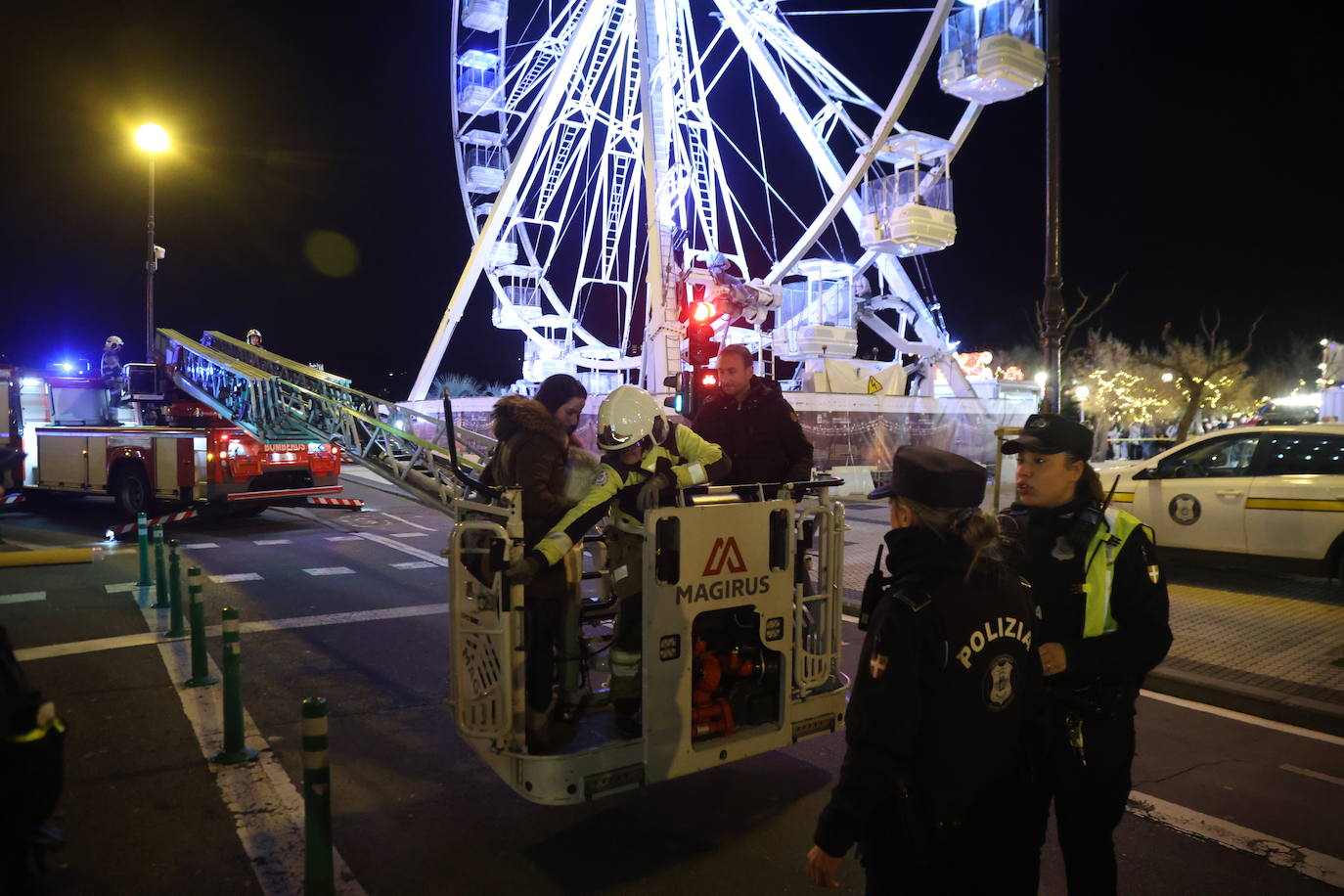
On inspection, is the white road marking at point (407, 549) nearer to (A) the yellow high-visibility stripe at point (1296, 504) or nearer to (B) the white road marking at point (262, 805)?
(B) the white road marking at point (262, 805)

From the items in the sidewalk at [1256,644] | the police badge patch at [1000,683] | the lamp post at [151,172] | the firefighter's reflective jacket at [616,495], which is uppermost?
the lamp post at [151,172]

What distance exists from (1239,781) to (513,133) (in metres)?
33.2

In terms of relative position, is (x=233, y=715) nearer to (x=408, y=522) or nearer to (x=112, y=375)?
(x=408, y=522)

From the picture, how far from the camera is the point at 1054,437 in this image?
2838mm

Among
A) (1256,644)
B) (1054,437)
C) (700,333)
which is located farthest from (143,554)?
(1256,644)

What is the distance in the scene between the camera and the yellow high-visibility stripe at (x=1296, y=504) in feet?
27.1

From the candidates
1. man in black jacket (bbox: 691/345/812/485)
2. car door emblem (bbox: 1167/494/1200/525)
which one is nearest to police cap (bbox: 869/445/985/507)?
man in black jacket (bbox: 691/345/812/485)

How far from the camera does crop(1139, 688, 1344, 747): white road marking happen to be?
534 centimetres

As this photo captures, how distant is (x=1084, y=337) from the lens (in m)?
65.2

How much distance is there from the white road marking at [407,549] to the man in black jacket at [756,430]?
6.21 metres

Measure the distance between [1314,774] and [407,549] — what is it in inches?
421

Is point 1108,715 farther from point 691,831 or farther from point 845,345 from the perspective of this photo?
point 845,345

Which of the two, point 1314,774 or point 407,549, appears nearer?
point 1314,774

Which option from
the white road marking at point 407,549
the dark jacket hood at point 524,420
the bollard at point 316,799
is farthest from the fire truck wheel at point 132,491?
the bollard at point 316,799
